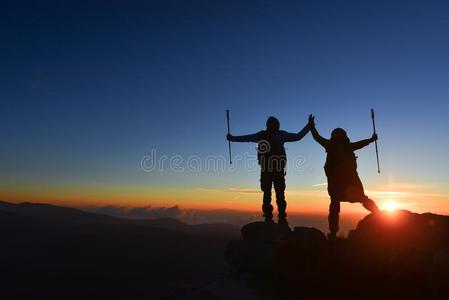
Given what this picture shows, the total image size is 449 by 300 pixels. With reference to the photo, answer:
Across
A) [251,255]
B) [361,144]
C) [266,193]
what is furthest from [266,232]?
[361,144]

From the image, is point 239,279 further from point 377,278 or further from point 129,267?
point 129,267

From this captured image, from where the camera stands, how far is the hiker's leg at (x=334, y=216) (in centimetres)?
1259

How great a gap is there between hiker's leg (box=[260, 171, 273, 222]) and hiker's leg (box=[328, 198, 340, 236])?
2365 millimetres

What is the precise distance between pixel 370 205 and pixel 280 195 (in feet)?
10.5

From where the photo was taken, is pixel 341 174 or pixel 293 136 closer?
pixel 341 174

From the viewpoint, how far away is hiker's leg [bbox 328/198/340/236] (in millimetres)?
12586

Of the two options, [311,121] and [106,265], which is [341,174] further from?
[106,265]

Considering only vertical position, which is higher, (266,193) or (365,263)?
(266,193)

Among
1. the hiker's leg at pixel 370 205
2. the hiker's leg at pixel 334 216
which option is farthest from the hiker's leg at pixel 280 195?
the hiker's leg at pixel 370 205

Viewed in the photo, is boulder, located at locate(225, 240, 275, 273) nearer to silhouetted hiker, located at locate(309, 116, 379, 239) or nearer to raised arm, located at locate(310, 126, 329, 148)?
silhouetted hiker, located at locate(309, 116, 379, 239)

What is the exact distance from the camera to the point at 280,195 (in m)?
14.3

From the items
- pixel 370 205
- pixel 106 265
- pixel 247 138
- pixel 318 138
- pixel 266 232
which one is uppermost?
pixel 247 138

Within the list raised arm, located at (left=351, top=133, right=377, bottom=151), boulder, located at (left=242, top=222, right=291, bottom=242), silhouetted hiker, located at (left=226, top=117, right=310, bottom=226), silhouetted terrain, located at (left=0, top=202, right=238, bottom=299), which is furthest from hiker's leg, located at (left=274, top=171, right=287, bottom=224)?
silhouetted terrain, located at (left=0, top=202, right=238, bottom=299)

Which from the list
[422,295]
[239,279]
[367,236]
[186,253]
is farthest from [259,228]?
[186,253]
